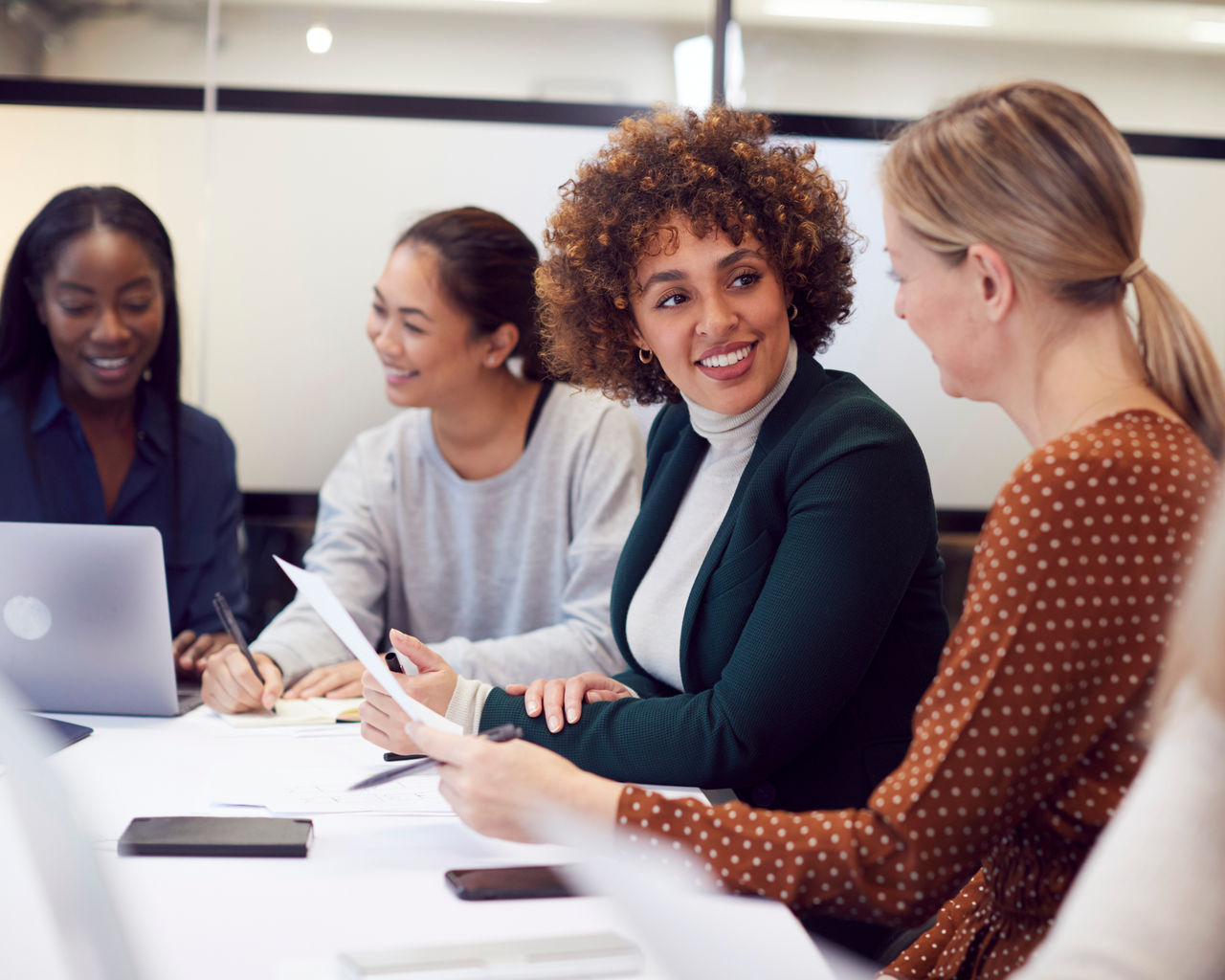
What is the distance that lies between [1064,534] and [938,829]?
26cm

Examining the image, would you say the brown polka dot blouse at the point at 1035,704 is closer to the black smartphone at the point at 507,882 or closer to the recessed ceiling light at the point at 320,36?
the black smartphone at the point at 507,882

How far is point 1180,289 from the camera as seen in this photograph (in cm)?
262

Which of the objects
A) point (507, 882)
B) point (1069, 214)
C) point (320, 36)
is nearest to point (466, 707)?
point (507, 882)

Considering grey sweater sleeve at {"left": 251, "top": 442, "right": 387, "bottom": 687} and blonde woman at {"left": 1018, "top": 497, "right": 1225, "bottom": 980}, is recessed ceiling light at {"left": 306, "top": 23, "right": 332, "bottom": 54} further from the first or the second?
→ blonde woman at {"left": 1018, "top": 497, "right": 1225, "bottom": 980}

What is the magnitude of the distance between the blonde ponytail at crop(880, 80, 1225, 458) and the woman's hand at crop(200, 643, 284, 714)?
1.13 m

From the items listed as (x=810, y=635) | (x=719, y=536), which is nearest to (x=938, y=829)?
(x=810, y=635)

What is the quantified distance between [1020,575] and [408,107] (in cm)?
217

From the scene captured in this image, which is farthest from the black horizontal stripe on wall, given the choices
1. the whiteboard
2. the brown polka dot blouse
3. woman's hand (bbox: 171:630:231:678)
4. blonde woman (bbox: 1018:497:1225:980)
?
blonde woman (bbox: 1018:497:1225:980)

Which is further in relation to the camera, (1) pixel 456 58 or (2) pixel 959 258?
(1) pixel 456 58

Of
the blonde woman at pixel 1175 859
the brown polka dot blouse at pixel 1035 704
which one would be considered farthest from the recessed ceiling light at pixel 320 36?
the blonde woman at pixel 1175 859

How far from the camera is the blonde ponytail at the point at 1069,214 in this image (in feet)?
3.08

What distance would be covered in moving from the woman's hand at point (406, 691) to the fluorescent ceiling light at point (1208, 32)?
2483mm

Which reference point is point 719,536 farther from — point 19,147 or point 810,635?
point 19,147

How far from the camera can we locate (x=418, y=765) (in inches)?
50.9
